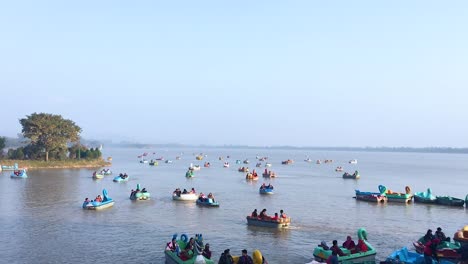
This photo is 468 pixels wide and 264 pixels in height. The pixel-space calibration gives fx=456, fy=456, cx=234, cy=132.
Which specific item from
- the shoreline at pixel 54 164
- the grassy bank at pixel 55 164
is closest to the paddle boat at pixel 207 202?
the shoreline at pixel 54 164

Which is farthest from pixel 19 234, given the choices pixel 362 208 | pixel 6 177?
pixel 6 177

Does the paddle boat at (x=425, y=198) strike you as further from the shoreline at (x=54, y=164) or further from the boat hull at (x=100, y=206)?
the shoreline at (x=54, y=164)

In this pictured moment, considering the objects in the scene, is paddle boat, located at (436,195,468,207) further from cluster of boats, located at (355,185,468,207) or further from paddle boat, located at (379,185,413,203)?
paddle boat, located at (379,185,413,203)

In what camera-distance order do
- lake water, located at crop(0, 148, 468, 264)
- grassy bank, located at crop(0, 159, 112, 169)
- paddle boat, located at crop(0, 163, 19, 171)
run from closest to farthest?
lake water, located at crop(0, 148, 468, 264)
paddle boat, located at crop(0, 163, 19, 171)
grassy bank, located at crop(0, 159, 112, 169)

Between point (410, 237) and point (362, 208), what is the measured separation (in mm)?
14169

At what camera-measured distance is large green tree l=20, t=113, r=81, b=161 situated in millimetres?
90938

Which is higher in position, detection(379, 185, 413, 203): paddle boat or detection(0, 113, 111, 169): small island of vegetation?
detection(0, 113, 111, 169): small island of vegetation

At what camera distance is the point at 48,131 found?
3625 inches

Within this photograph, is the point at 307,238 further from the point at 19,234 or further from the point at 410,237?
the point at 19,234

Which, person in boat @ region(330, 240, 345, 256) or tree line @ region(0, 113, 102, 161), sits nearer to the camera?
person in boat @ region(330, 240, 345, 256)

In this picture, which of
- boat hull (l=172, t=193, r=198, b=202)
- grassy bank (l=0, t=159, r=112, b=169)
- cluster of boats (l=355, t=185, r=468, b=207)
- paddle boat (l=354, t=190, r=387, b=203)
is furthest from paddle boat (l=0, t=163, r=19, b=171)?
cluster of boats (l=355, t=185, r=468, b=207)

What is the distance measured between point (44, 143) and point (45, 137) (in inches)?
49.9

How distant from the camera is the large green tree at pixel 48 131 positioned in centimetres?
9094

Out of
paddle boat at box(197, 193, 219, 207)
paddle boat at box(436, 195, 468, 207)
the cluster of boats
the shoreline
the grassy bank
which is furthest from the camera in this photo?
the grassy bank
